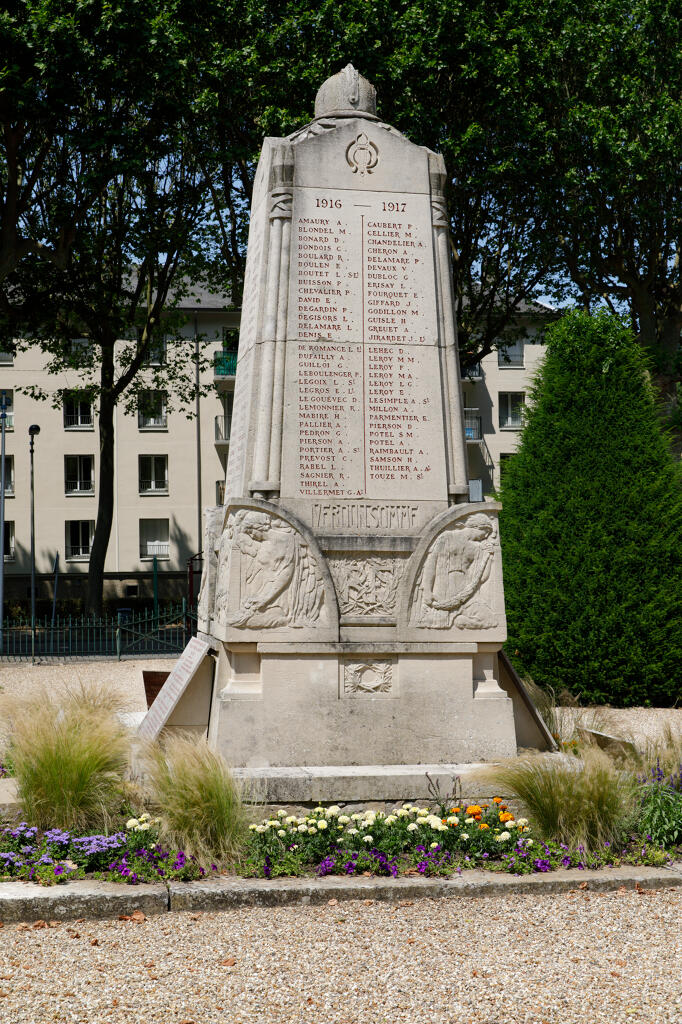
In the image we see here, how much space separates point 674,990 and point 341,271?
17.3 ft

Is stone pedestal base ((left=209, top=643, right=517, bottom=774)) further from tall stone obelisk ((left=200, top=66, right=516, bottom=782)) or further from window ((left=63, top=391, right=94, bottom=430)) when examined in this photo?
window ((left=63, top=391, right=94, bottom=430))

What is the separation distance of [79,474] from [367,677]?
37694 mm

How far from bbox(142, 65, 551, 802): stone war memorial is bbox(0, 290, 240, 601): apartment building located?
112 ft

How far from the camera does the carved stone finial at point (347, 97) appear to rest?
316 inches

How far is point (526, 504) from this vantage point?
13.7m

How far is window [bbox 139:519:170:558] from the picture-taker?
140 feet

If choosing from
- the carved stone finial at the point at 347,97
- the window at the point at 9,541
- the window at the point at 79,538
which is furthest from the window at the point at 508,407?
the carved stone finial at the point at 347,97

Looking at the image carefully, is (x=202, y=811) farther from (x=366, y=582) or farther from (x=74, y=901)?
(x=366, y=582)

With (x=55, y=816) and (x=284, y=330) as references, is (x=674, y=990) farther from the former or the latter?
(x=284, y=330)

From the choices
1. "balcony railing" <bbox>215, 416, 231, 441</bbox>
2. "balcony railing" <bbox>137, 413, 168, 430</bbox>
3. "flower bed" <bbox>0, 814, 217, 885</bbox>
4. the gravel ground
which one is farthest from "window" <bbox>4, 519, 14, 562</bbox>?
the gravel ground

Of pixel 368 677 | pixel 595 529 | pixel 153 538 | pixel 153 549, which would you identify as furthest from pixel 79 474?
pixel 368 677

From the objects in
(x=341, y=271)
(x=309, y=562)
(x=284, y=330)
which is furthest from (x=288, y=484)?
(x=341, y=271)

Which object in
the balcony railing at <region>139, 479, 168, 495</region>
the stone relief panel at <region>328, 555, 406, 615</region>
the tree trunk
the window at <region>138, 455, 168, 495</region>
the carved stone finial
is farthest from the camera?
the window at <region>138, 455, 168, 495</region>

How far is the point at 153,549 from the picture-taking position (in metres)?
42.6
